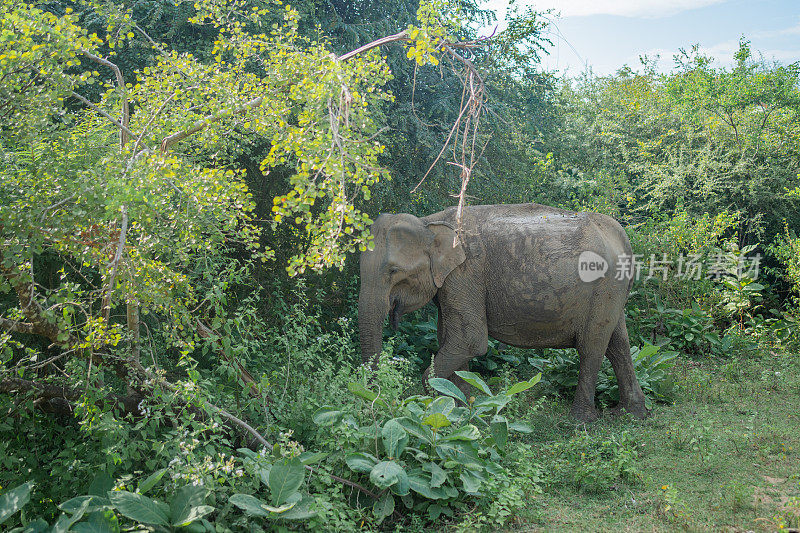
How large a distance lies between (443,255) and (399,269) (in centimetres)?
55

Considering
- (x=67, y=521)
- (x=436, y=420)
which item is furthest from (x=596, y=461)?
(x=67, y=521)

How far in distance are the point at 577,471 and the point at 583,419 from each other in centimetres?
193

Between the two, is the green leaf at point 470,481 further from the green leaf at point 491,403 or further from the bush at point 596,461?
the bush at point 596,461

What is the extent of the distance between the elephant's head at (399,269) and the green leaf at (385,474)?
2067mm

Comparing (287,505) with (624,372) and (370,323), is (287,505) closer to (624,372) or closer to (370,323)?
(370,323)

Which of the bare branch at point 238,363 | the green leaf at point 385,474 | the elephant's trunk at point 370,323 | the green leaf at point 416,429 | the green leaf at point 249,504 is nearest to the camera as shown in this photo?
the green leaf at point 249,504

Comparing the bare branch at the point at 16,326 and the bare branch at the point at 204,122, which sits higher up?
the bare branch at the point at 204,122

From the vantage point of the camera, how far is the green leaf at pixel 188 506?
379cm

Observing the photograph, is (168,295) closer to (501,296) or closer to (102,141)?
(102,141)

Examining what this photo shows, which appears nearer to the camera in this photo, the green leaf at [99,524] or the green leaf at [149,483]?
the green leaf at [99,524]

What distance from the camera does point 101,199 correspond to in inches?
154

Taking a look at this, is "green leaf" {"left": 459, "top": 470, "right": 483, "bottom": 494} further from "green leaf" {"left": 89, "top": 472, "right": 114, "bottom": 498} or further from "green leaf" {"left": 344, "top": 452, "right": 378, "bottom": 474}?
"green leaf" {"left": 89, "top": 472, "right": 114, "bottom": 498}

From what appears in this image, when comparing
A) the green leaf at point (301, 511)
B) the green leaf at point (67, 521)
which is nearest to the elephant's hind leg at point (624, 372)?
the green leaf at point (301, 511)

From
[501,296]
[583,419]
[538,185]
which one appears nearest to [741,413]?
[583,419]
